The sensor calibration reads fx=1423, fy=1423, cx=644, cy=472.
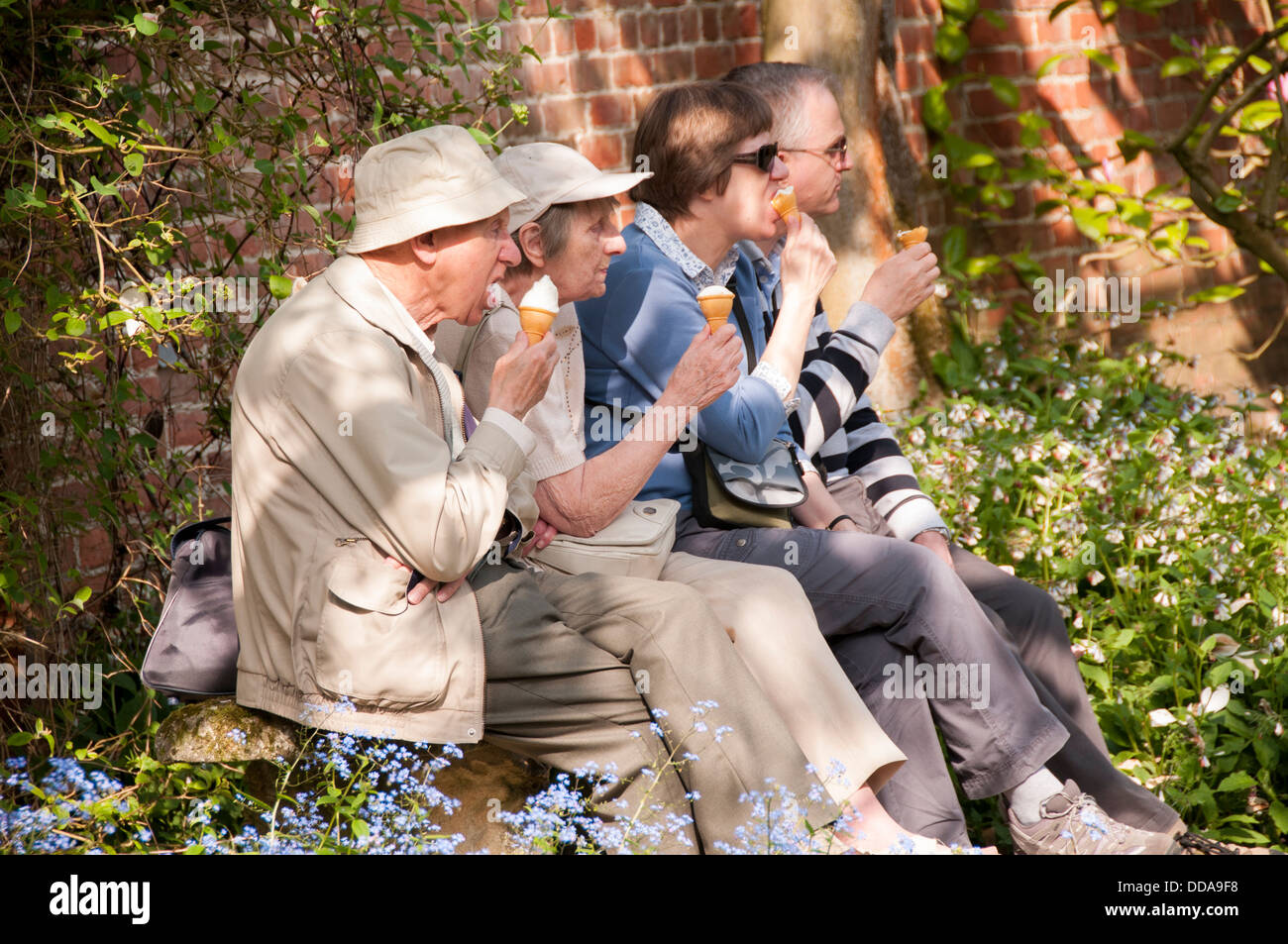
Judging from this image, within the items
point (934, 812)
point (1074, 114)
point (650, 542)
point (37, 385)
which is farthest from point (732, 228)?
point (1074, 114)

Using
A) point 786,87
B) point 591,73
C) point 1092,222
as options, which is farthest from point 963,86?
A: point 786,87

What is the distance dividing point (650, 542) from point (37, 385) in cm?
150

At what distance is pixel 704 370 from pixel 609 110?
275 centimetres

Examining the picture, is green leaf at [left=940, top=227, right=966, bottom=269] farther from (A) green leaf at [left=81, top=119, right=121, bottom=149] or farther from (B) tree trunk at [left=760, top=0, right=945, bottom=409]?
(A) green leaf at [left=81, top=119, right=121, bottom=149]

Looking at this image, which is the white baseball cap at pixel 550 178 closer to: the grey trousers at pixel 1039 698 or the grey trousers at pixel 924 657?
the grey trousers at pixel 924 657

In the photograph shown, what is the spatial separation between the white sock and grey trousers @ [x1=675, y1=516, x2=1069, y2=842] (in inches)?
1.5

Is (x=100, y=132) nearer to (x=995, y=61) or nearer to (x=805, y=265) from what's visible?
(x=805, y=265)

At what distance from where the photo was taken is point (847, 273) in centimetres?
563

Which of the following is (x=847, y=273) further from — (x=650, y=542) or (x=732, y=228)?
(x=650, y=542)

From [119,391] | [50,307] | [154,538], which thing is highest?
[50,307]

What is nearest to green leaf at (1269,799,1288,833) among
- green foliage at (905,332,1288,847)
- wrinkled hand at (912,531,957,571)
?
green foliage at (905,332,1288,847)

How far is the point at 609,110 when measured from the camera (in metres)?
5.36

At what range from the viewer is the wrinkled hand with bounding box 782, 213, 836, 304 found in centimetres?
328

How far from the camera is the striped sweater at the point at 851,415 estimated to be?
133 inches
